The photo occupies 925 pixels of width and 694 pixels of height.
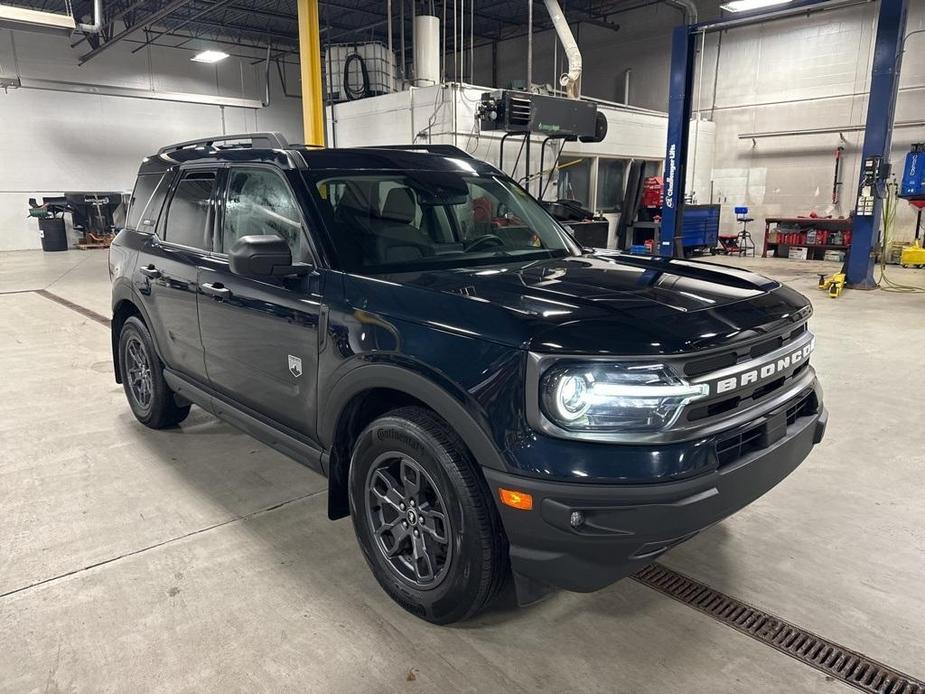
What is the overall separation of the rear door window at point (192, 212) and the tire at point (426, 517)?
5.22ft

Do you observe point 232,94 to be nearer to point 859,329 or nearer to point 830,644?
point 859,329

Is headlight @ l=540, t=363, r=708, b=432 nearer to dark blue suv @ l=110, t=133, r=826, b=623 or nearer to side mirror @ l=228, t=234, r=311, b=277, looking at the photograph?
dark blue suv @ l=110, t=133, r=826, b=623

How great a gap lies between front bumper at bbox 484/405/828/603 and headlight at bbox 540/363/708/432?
0.54 ft

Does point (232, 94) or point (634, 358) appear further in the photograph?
point (232, 94)

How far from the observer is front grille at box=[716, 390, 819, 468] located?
73.6 inches

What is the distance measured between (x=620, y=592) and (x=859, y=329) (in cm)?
591

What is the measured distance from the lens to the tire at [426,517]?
1.93 m

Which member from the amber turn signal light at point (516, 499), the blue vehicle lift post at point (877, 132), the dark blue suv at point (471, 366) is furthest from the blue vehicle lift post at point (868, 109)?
the amber turn signal light at point (516, 499)

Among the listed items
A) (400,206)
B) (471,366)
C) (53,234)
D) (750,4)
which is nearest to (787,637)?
(471,366)

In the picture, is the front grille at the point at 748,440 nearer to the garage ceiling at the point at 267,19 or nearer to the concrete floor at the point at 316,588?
the concrete floor at the point at 316,588

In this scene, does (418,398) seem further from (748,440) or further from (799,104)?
(799,104)

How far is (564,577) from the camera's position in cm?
178

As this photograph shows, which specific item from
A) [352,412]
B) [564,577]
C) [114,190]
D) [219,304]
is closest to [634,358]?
[564,577]

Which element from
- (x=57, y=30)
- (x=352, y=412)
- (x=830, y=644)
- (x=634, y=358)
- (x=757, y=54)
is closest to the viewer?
(x=634, y=358)
